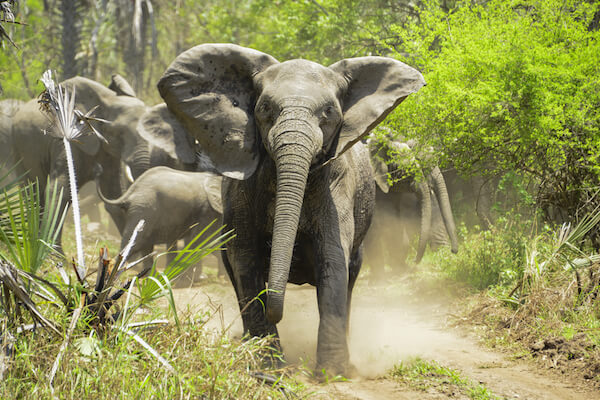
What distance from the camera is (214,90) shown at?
229 inches

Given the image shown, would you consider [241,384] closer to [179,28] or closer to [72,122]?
[72,122]

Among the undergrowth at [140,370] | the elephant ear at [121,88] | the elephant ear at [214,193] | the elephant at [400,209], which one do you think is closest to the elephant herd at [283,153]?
the undergrowth at [140,370]

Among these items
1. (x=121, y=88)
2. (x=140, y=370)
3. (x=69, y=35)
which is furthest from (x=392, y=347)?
(x=69, y=35)

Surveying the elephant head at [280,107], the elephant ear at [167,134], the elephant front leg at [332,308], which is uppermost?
the elephant head at [280,107]

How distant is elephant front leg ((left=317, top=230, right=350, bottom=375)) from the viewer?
5.36 m

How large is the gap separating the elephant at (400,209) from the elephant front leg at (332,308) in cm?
450

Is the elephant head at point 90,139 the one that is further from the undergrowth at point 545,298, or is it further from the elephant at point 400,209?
the undergrowth at point 545,298

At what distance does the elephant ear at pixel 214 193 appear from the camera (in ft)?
31.7

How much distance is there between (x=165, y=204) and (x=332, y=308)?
15.0ft

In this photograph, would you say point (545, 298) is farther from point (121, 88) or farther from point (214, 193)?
point (121, 88)

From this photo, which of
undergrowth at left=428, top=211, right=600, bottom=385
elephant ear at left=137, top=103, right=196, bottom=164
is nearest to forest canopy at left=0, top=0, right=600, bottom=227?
undergrowth at left=428, top=211, right=600, bottom=385

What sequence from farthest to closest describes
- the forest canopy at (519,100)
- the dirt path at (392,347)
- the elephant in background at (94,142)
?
1. the elephant in background at (94,142)
2. the forest canopy at (519,100)
3. the dirt path at (392,347)

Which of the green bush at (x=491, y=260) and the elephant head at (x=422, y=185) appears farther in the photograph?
the elephant head at (x=422, y=185)

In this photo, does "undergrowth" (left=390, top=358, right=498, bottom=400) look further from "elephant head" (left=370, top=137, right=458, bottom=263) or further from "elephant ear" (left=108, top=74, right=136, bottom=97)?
"elephant ear" (left=108, top=74, right=136, bottom=97)
